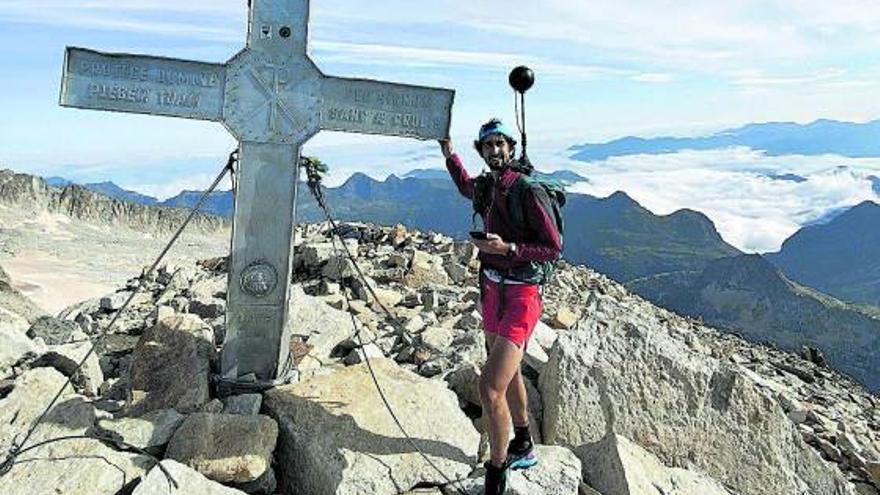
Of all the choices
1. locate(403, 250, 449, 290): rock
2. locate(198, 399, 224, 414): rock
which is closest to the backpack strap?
locate(198, 399, 224, 414): rock

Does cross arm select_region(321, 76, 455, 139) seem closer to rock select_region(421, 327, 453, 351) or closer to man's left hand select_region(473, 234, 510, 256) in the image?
man's left hand select_region(473, 234, 510, 256)

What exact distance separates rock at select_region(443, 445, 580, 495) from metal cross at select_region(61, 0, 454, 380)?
2.53 metres

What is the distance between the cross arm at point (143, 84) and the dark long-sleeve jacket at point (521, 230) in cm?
287

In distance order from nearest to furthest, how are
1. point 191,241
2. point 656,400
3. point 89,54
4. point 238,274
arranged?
point 89,54 < point 238,274 < point 656,400 < point 191,241

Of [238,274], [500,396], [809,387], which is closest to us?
[500,396]

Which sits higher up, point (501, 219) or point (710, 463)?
point (501, 219)

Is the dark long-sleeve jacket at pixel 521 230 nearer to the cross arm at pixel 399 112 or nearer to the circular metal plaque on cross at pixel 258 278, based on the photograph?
the cross arm at pixel 399 112

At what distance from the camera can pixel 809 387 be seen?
18359mm

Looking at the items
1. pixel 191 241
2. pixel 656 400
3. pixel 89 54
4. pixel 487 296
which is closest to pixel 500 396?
pixel 487 296

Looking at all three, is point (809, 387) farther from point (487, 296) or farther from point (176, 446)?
point (176, 446)

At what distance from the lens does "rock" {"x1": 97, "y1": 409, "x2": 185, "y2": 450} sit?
7348mm

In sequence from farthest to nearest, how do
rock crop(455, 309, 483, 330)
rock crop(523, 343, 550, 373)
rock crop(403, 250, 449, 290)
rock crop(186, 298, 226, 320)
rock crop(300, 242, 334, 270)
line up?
rock crop(403, 250, 449, 290) → rock crop(300, 242, 334, 270) → rock crop(455, 309, 483, 330) → rock crop(186, 298, 226, 320) → rock crop(523, 343, 550, 373)

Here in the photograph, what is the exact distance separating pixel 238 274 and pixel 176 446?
188 centimetres

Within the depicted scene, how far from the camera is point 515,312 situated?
7.09 metres
